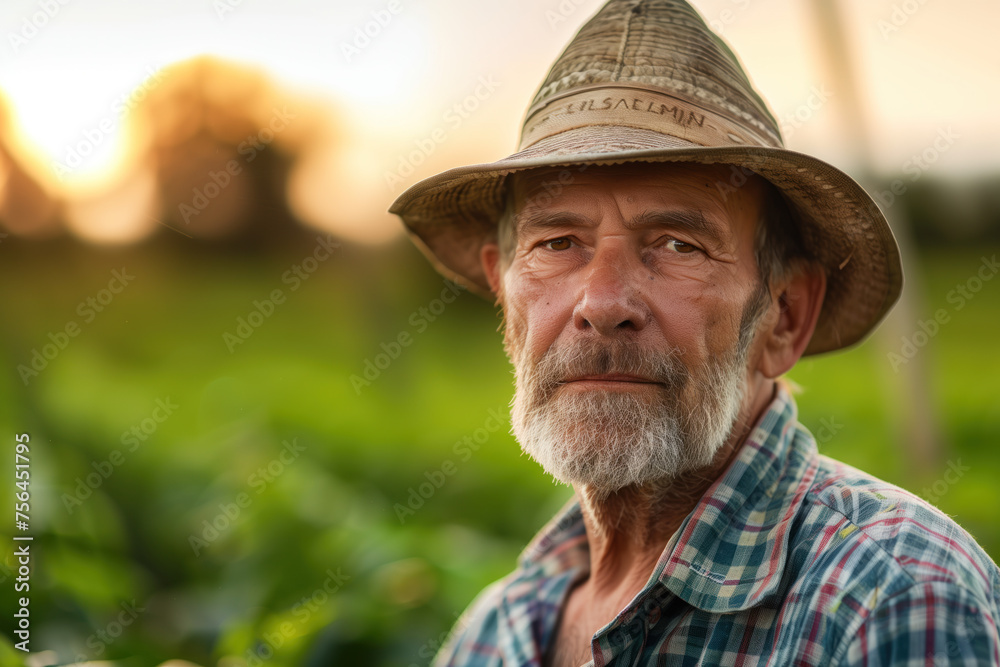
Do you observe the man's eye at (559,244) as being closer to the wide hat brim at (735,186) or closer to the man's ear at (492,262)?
the wide hat brim at (735,186)

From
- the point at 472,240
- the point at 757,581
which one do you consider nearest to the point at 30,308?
the point at 472,240

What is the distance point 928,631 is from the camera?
1377 millimetres

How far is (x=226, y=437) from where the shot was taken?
690 cm

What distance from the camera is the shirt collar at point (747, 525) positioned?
1733mm

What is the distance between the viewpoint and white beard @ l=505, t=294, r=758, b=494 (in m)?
1.87

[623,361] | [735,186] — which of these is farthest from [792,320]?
[623,361]

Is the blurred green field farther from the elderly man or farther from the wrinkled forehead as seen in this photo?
the wrinkled forehead

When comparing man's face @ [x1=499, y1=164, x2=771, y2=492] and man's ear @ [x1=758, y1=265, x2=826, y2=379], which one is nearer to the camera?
man's face @ [x1=499, y1=164, x2=771, y2=492]

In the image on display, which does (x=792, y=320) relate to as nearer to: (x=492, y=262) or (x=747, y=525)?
(x=747, y=525)

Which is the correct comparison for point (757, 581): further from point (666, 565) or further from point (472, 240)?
point (472, 240)

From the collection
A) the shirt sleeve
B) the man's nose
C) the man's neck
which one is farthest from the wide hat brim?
the shirt sleeve

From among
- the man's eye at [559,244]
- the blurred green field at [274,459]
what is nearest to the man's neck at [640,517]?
the man's eye at [559,244]

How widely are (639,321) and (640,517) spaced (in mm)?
643

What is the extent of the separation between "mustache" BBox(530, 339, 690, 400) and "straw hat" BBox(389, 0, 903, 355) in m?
0.45
